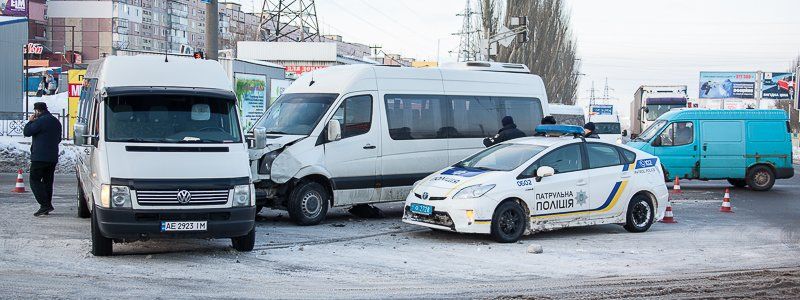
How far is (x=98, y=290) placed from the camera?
8742 millimetres

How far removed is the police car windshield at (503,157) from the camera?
1338 cm

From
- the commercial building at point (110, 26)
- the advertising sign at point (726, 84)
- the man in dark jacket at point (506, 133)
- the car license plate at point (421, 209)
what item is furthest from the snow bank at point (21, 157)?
the advertising sign at point (726, 84)

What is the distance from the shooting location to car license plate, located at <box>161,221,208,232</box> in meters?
10.4

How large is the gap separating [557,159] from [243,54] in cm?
4305

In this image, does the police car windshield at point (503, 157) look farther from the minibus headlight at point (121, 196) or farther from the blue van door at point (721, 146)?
the blue van door at point (721, 146)

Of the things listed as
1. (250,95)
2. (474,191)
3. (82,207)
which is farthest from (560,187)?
(250,95)

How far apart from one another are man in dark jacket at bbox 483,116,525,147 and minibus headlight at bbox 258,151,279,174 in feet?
13.6

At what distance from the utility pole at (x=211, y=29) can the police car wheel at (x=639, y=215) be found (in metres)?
9.49

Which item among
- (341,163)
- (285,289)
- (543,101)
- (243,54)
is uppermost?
(243,54)

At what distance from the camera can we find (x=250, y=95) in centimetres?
2930

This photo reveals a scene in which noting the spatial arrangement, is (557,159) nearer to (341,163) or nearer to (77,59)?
(341,163)

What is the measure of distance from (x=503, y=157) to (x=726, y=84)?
7555 centimetres

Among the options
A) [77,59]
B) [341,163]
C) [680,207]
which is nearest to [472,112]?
[341,163]

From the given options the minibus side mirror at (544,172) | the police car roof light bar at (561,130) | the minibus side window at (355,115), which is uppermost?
the minibus side window at (355,115)
